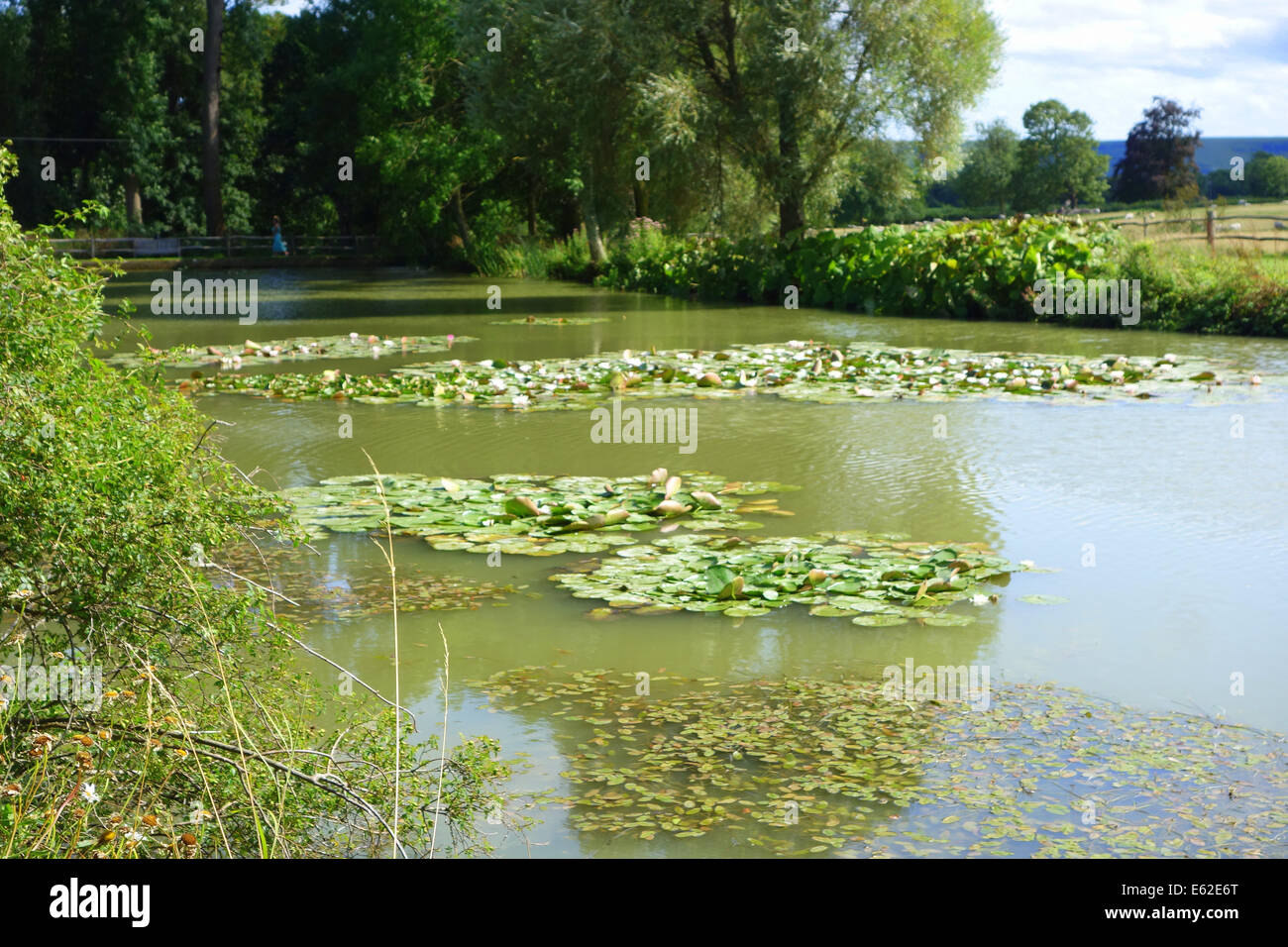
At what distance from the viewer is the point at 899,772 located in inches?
149

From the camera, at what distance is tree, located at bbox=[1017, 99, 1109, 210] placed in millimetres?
52250

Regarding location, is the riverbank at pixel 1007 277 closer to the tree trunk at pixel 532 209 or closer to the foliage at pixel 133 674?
the tree trunk at pixel 532 209

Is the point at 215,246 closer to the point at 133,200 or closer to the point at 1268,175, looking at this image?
the point at 133,200

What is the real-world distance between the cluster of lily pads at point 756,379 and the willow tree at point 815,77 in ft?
28.8

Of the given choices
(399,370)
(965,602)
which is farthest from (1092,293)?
(965,602)

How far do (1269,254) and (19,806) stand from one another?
1875 cm

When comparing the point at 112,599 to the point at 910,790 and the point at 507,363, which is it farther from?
the point at 507,363

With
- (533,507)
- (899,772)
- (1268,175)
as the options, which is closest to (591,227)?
(533,507)

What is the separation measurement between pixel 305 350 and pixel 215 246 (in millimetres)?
25778

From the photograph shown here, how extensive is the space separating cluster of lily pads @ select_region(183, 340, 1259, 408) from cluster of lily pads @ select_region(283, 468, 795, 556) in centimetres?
326

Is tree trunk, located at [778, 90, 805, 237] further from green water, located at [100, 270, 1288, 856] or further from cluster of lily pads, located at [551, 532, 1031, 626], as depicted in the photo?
cluster of lily pads, located at [551, 532, 1031, 626]

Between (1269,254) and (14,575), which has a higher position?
(1269,254)

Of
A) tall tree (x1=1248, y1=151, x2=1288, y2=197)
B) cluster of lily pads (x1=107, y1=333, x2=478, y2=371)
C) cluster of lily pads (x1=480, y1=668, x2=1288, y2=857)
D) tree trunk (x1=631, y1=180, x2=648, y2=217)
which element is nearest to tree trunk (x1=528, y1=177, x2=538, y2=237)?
tree trunk (x1=631, y1=180, x2=648, y2=217)
